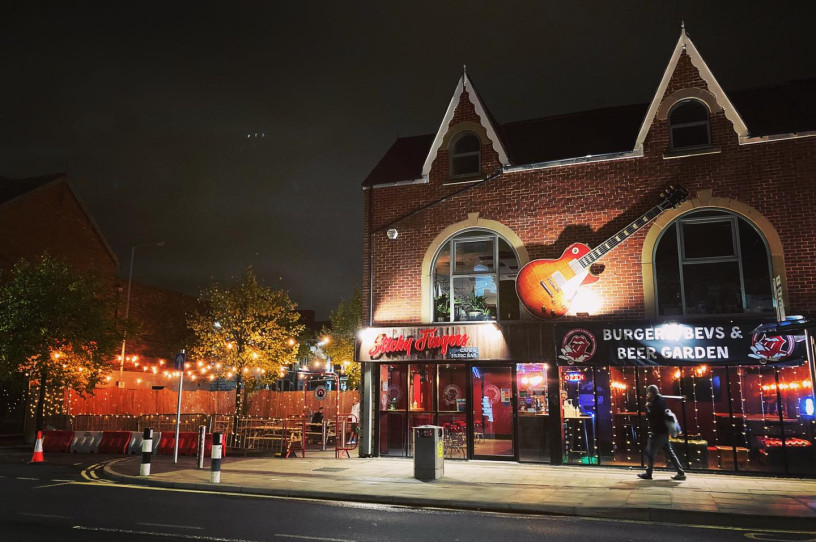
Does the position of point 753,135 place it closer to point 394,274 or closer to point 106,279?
point 394,274

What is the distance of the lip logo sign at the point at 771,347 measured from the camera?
1437 cm

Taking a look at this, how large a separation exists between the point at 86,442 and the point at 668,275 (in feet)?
63.5

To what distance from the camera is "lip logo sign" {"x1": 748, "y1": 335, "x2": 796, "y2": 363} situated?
14367mm

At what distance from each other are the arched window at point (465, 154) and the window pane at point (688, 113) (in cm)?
532

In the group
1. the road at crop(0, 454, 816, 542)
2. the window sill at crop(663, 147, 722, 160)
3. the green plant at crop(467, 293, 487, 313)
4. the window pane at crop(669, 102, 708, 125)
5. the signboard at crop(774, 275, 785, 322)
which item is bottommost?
the road at crop(0, 454, 816, 542)

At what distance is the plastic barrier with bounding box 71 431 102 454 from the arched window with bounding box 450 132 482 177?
14961mm

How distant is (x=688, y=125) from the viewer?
53.3ft

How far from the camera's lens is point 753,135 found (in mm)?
15602

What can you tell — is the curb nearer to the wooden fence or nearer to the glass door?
the glass door

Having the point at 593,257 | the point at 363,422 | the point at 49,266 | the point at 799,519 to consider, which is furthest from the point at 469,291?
the point at 49,266

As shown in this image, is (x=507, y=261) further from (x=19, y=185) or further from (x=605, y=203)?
(x=19, y=185)

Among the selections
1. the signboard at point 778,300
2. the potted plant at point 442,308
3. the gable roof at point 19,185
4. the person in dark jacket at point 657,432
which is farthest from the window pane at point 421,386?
the gable roof at point 19,185

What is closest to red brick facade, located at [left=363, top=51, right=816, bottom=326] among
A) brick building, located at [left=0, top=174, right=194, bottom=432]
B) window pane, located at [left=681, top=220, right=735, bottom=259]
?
window pane, located at [left=681, top=220, right=735, bottom=259]

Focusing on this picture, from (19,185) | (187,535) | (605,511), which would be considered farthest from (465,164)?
(19,185)
